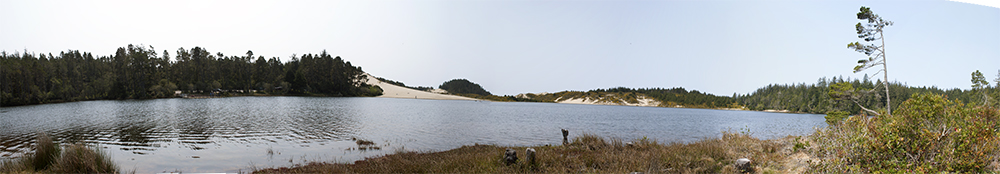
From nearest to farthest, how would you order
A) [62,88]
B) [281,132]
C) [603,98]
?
[281,132]
[62,88]
[603,98]

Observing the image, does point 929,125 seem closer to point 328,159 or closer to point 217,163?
point 328,159

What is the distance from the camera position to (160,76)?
8581 centimetres

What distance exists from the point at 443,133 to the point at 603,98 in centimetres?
17794

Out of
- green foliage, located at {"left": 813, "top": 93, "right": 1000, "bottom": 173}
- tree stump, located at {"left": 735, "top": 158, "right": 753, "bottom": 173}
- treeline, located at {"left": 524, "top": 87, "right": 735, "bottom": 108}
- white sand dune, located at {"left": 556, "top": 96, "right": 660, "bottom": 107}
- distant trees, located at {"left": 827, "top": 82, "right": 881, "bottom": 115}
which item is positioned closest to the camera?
green foliage, located at {"left": 813, "top": 93, "right": 1000, "bottom": 173}

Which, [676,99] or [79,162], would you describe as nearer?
[79,162]

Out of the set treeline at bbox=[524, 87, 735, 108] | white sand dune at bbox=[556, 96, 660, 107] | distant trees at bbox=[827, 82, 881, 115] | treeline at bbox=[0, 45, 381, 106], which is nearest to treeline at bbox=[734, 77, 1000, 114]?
treeline at bbox=[524, 87, 735, 108]

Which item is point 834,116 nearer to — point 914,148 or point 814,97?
point 914,148

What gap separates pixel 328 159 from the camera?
46.1ft

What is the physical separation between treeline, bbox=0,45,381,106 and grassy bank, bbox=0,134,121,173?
68.3 m

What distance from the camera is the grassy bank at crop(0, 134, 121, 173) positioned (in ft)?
29.2

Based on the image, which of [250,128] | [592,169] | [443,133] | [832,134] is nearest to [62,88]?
[250,128]

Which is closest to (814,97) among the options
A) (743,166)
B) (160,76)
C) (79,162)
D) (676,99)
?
(676,99)

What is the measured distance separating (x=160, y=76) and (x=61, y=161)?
10535cm

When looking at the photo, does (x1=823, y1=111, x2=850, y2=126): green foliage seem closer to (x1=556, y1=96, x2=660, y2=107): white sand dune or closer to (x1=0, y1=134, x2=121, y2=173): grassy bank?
(x1=0, y1=134, x2=121, y2=173): grassy bank
